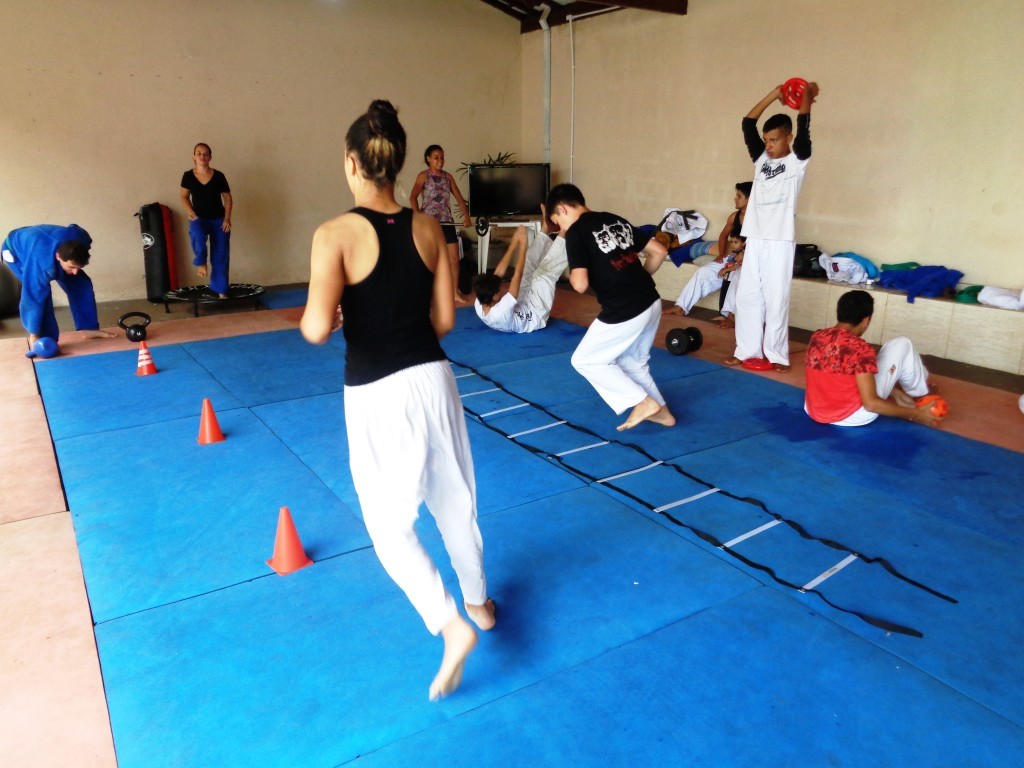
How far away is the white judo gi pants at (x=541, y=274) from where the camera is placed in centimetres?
661

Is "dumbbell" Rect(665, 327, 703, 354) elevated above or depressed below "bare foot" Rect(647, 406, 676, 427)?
above

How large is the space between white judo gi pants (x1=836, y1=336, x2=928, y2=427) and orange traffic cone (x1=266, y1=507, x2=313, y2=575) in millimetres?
3128

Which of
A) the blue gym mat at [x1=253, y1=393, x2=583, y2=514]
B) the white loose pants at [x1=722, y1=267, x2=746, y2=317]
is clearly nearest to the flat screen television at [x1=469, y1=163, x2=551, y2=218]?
the white loose pants at [x1=722, y1=267, x2=746, y2=317]

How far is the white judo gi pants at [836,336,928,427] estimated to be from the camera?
4166 millimetres

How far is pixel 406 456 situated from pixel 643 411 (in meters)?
2.42

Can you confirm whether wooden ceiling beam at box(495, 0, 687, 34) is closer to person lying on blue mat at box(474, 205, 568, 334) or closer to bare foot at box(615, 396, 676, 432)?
person lying on blue mat at box(474, 205, 568, 334)

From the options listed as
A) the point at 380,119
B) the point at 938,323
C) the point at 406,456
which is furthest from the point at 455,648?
the point at 938,323

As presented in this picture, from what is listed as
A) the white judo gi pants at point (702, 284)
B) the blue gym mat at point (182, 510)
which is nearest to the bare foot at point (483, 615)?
the blue gym mat at point (182, 510)

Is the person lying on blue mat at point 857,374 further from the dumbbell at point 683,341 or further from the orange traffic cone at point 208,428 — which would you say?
the orange traffic cone at point 208,428

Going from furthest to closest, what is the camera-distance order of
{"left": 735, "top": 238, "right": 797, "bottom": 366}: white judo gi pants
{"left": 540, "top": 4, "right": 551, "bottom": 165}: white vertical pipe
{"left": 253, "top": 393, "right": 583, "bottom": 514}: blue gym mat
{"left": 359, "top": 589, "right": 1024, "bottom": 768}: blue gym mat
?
1. {"left": 540, "top": 4, "right": 551, "bottom": 165}: white vertical pipe
2. {"left": 735, "top": 238, "right": 797, "bottom": 366}: white judo gi pants
3. {"left": 253, "top": 393, "right": 583, "bottom": 514}: blue gym mat
4. {"left": 359, "top": 589, "right": 1024, "bottom": 768}: blue gym mat

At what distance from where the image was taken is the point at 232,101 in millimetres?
8484

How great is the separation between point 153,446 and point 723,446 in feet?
10.3

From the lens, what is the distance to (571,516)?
3.22m

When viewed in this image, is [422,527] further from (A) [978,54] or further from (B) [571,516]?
(A) [978,54]
